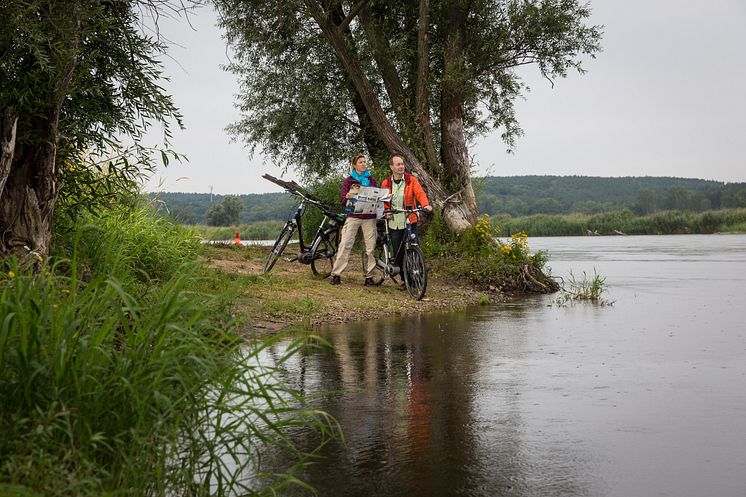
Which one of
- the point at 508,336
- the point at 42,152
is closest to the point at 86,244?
the point at 42,152

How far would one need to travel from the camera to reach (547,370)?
8219mm

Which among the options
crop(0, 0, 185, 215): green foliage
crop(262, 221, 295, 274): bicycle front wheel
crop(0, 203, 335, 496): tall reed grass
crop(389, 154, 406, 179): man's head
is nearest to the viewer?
crop(0, 203, 335, 496): tall reed grass

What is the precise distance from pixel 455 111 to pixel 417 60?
6.01 ft

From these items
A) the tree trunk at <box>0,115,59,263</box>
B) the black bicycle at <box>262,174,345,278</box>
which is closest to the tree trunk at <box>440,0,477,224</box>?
the black bicycle at <box>262,174,345,278</box>

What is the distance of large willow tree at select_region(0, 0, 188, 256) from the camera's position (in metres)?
8.47

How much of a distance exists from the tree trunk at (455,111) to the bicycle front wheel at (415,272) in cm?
653

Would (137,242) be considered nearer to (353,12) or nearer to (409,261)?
(409,261)

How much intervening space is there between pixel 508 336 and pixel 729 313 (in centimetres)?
484

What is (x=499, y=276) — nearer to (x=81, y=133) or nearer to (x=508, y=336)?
(x=508, y=336)

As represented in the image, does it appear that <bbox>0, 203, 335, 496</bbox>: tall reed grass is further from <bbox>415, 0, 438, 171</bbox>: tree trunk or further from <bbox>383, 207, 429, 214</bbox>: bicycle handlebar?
<bbox>415, 0, 438, 171</bbox>: tree trunk

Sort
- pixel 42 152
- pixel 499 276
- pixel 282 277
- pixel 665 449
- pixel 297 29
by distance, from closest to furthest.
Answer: pixel 665 449 < pixel 42 152 < pixel 282 277 < pixel 499 276 < pixel 297 29

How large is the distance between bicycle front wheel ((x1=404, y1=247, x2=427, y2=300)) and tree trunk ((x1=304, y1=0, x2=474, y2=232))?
17.6ft

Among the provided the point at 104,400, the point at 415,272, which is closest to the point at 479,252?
the point at 415,272

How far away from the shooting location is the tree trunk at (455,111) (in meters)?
21.8
